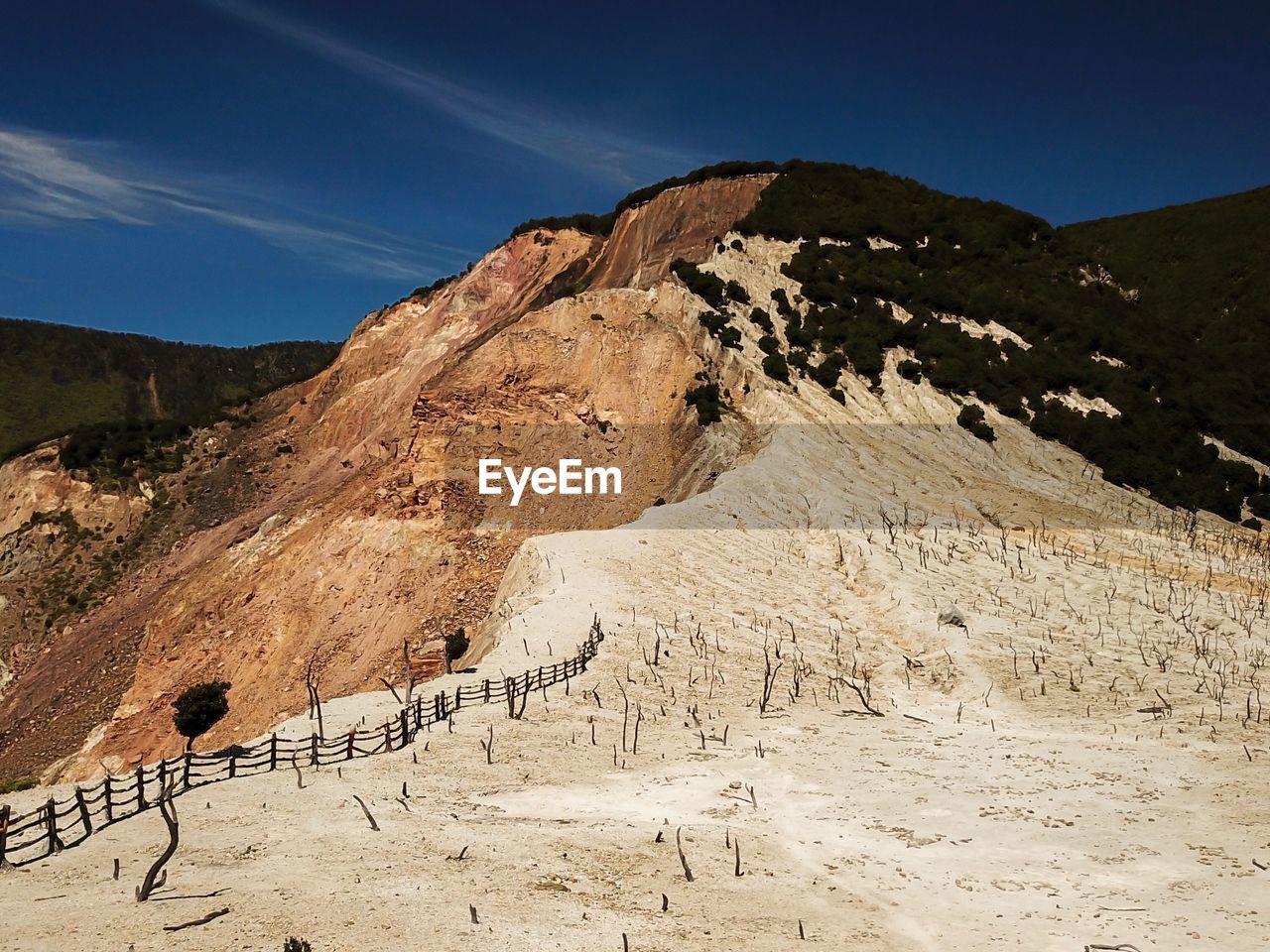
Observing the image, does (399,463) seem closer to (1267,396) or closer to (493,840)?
(493,840)

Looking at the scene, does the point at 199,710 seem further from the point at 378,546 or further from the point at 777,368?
the point at 777,368

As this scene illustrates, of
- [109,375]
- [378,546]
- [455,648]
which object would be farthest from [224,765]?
[109,375]

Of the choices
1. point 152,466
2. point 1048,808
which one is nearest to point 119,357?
point 152,466

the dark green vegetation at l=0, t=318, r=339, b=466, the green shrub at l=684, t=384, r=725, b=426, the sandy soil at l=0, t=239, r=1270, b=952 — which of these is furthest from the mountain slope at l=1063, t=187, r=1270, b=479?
the dark green vegetation at l=0, t=318, r=339, b=466

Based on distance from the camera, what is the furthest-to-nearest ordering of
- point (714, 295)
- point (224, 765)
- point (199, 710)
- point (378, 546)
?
point (714, 295) < point (378, 546) < point (199, 710) < point (224, 765)

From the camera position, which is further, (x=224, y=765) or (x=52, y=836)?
(x=224, y=765)

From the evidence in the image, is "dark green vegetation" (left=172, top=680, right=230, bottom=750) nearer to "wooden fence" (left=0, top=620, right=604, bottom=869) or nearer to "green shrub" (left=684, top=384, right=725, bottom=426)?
"wooden fence" (left=0, top=620, right=604, bottom=869)
